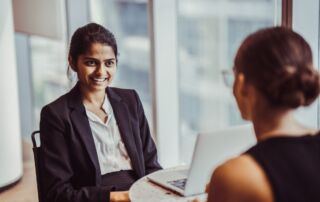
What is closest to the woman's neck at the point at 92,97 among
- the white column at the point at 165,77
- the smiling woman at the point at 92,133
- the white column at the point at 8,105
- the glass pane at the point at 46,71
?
the smiling woman at the point at 92,133

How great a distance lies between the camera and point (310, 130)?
1171mm

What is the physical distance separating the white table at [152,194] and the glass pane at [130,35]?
2.08 metres

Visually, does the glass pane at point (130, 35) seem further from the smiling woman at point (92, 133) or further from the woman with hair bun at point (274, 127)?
the woman with hair bun at point (274, 127)

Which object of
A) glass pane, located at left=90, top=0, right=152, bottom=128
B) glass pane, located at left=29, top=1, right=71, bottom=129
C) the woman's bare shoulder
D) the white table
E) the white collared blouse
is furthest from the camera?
glass pane, located at left=29, top=1, right=71, bottom=129

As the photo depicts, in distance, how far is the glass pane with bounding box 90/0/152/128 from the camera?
401 cm

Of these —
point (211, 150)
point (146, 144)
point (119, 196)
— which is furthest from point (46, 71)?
point (211, 150)

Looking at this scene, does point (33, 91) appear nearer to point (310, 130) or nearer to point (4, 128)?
point (4, 128)

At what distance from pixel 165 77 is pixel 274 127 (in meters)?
2.66

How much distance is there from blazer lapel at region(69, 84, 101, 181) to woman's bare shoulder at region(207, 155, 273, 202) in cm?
95

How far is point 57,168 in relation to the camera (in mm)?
1896

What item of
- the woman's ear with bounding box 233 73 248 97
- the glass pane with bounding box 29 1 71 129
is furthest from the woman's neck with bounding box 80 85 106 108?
the glass pane with bounding box 29 1 71 129

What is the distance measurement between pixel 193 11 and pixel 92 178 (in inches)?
86.7

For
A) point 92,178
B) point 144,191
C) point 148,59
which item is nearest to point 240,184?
point 144,191

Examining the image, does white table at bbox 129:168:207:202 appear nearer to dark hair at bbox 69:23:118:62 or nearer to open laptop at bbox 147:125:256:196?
open laptop at bbox 147:125:256:196
